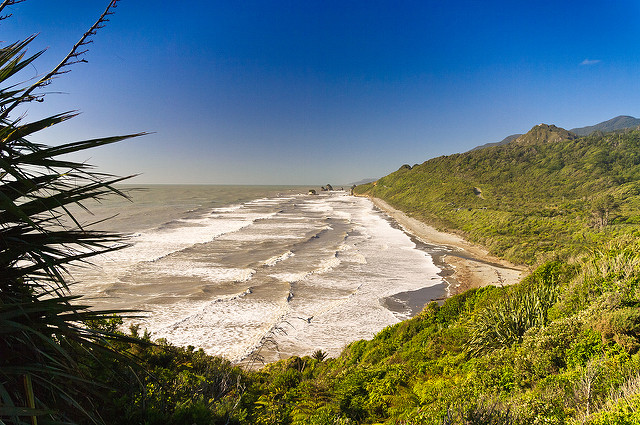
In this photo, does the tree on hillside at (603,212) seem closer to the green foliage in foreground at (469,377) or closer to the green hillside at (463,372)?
the green hillside at (463,372)

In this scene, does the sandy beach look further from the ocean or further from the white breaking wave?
the white breaking wave

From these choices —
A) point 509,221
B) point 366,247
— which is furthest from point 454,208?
point 366,247

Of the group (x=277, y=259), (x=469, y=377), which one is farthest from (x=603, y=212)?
(x=469, y=377)

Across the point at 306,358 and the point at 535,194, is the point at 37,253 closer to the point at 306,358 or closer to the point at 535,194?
the point at 306,358

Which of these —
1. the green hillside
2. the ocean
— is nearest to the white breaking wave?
the ocean

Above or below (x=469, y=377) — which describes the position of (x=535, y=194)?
above

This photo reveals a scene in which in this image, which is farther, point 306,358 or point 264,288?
point 264,288
